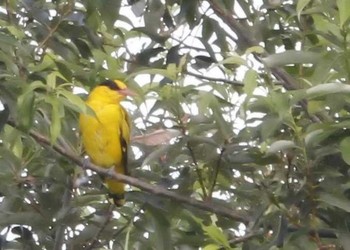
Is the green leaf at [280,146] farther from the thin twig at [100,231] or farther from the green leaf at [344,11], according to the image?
the thin twig at [100,231]

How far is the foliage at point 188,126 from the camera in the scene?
190cm

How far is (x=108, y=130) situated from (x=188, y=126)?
148 centimetres

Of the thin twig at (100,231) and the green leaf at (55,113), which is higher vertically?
the green leaf at (55,113)

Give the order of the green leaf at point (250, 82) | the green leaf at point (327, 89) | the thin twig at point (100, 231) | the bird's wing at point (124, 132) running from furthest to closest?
the bird's wing at point (124, 132) → the thin twig at point (100, 231) → the green leaf at point (250, 82) → the green leaf at point (327, 89)

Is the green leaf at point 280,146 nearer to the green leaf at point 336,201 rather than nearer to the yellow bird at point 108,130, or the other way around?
the green leaf at point 336,201

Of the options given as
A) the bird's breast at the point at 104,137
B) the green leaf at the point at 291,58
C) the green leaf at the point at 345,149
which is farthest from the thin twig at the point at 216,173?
the bird's breast at the point at 104,137

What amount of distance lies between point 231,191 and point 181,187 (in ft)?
0.50

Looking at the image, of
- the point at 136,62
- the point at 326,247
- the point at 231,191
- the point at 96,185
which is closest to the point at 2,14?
the point at 136,62

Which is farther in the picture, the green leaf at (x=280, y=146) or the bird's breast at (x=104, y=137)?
the bird's breast at (x=104, y=137)

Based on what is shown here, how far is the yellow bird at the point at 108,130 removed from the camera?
135 inches

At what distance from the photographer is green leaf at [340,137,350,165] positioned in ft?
5.72

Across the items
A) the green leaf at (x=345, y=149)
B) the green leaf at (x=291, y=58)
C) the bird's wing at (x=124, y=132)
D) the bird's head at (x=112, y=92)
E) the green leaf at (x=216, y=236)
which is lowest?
the green leaf at (x=216, y=236)

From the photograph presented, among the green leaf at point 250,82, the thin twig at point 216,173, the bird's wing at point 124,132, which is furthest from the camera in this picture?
the bird's wing at point 124,132

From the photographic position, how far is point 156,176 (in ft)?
8.09
